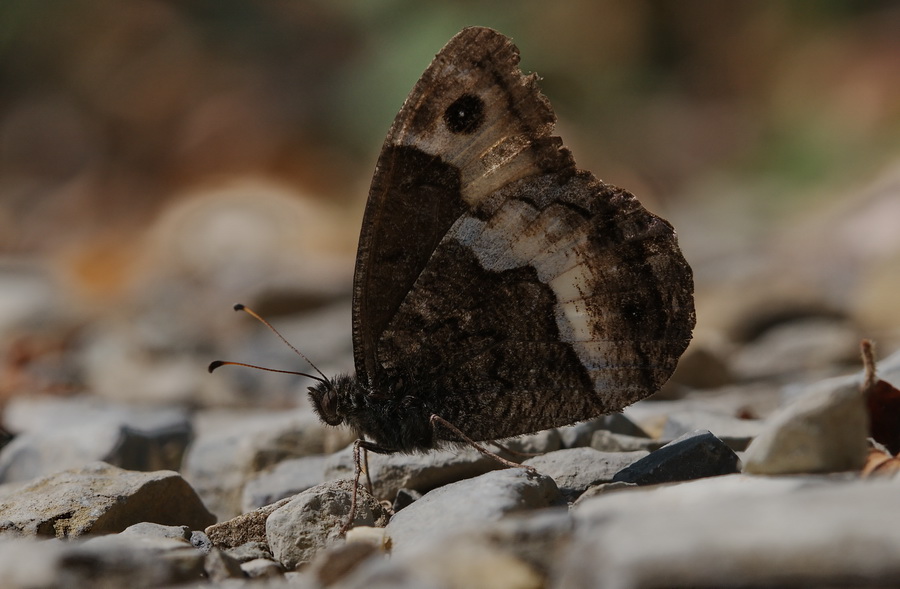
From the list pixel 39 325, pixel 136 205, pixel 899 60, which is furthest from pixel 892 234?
pixel 136 205

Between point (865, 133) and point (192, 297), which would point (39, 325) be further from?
point (865, 133)

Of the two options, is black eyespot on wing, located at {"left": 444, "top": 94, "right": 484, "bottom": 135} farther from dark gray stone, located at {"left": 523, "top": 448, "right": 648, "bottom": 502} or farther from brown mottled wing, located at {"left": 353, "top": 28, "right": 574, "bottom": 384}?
dark gray stone, located at {"left": 523, "top": 448, "right": 648, "bottom": 502}

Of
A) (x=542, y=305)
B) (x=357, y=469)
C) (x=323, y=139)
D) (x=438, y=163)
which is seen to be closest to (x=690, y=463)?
(x=542, y=305)

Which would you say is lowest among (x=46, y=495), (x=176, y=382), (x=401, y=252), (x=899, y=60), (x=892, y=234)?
(x=46, y=495)

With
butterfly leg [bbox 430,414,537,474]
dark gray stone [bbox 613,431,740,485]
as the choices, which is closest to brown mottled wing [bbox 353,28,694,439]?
butterfly leg [bbox 430,414,537,474]

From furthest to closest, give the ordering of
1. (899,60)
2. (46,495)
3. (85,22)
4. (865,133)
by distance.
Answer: (85,22) < (899,60) < (865,133) < (46,495)

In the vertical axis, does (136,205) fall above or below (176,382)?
above

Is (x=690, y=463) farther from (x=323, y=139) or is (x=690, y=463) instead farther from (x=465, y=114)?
(x=323, y=139)
